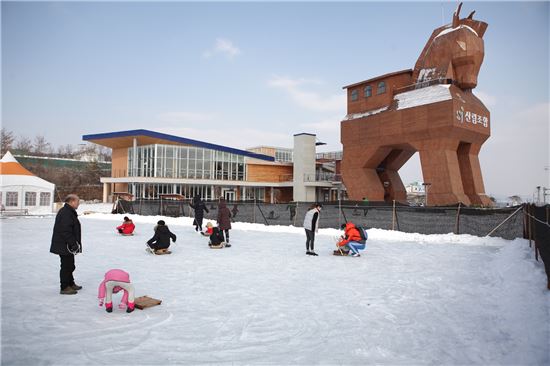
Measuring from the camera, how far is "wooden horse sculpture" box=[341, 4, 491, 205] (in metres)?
31.0

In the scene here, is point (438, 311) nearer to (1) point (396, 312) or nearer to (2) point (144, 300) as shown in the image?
(1) point (396, 312)

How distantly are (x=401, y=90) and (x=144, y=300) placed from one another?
118 ft

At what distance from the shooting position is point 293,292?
645cm

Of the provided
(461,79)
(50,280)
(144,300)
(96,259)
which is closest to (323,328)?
(144,300)

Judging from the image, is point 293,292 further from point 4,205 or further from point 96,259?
point 4,205

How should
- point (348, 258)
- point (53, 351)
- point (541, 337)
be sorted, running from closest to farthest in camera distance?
point (53, 351) < point (541, 337) < point (348, 258)

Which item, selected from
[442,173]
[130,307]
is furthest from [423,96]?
[130,307]

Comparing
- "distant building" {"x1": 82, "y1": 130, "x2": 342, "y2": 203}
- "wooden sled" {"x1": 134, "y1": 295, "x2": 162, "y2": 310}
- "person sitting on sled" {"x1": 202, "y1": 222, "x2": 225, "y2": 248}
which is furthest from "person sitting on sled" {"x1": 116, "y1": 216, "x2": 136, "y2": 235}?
"distant building" {"x1": 82, "y1": 130, "x2": 342, "y2": 203}

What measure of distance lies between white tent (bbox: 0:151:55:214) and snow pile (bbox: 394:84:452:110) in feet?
107

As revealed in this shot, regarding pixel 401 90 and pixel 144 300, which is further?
pixel 401 90

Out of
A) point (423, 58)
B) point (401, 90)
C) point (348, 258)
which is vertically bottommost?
point (348, 258)

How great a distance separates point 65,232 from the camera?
20.2 feet

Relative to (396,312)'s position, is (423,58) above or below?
above

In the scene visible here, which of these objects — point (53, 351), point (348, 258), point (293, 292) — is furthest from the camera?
point (348, 258)
